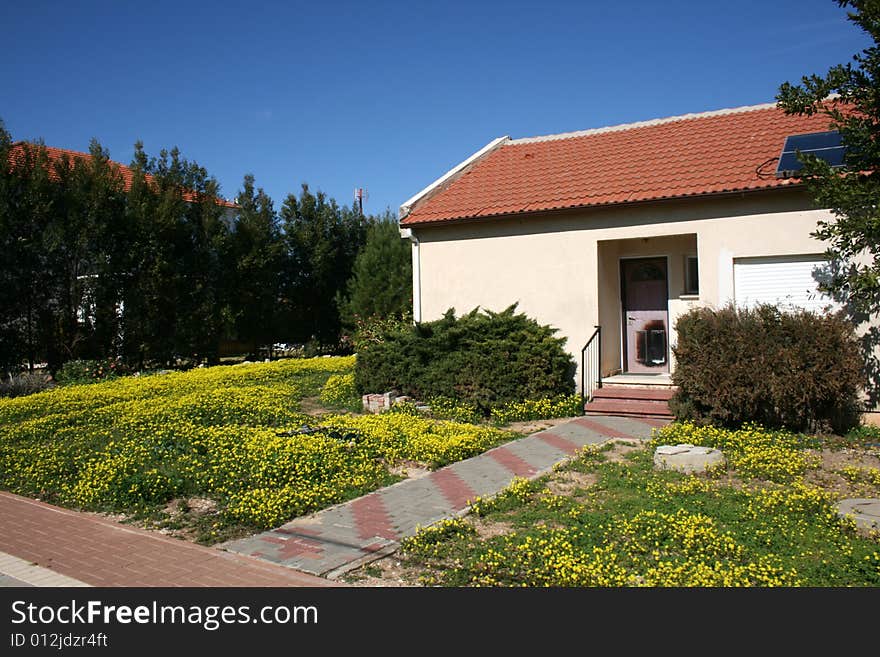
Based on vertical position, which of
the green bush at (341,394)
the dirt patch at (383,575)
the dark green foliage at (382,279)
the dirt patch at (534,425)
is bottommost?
the dirt patch at (383,575)

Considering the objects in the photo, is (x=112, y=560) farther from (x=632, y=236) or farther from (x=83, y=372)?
(x=83, y=372)

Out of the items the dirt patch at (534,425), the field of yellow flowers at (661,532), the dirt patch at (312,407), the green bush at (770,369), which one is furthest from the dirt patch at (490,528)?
the dirt patch at (312,407)

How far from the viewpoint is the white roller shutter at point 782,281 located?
36.8ft

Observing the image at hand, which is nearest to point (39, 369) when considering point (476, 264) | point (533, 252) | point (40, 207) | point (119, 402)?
point (40, 207)

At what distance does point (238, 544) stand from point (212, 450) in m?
3.55

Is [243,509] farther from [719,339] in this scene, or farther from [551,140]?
[551,140]

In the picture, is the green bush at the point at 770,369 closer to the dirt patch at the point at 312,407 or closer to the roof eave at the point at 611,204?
the roof eave at the point at 611,204

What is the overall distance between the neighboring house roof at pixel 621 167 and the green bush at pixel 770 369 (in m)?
2.67

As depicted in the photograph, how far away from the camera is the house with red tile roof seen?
1165cm

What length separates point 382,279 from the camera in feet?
78.2

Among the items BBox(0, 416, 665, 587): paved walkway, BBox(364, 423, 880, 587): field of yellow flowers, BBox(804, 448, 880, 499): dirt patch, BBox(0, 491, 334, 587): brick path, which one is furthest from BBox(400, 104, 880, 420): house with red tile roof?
BBox(0, 491, 334, 587): brick path

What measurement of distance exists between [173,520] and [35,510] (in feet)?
6.10

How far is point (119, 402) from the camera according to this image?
561 inches

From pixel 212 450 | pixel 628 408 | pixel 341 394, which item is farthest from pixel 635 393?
pixel 212 450
